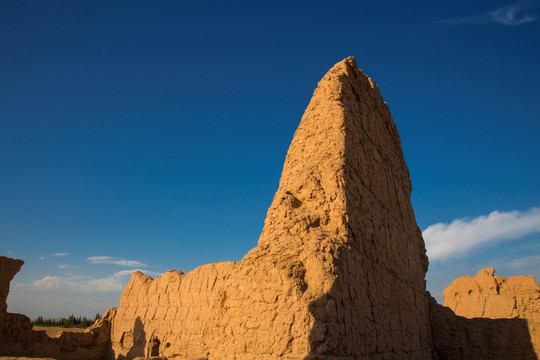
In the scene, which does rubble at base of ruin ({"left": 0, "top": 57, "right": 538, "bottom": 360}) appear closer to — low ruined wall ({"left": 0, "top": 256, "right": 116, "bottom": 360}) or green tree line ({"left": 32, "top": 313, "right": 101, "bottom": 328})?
low ruined wall ({"left": 0, "top": 256, "right": 116, "bottom": 360})

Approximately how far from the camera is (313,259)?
4312 mm

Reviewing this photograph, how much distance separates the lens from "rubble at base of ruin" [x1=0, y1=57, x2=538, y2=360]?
408cm

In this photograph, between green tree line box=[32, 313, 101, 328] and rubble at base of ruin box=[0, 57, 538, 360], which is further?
green tree line box=[32, 313, 101, 328]

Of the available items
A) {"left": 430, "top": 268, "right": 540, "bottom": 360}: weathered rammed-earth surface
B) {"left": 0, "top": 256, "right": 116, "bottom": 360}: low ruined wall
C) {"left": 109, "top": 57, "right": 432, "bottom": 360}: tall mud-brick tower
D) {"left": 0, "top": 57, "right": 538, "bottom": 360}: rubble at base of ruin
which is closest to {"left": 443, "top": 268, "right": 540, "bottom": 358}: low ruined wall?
{"left": 0, "top": 57, "right": 538, "bottom": 360}: rubble at base of ruin

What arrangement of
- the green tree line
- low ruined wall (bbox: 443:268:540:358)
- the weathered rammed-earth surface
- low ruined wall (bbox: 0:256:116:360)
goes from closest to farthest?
the weathered rammed-earth surface
low ruined wall (bbox: 443:268:540:358)
low ruined wall (bbox: 0:256:116:360)
the green tree line

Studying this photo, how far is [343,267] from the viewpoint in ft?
14.7

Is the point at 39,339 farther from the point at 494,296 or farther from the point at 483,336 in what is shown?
the point at 494,296

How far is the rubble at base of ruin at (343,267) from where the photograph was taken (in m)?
4.08

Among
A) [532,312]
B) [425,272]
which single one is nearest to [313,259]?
[425,272]

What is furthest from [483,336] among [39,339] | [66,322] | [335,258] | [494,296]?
[66,322]

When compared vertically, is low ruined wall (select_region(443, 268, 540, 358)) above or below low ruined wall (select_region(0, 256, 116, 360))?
above

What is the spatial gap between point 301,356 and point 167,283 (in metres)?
13.5

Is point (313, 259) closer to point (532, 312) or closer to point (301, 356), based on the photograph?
point (301, 356)

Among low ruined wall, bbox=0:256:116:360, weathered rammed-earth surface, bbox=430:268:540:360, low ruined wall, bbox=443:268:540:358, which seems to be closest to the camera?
weathered rammed-earth surface, bbox=430:268:540:360
